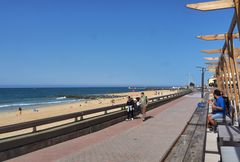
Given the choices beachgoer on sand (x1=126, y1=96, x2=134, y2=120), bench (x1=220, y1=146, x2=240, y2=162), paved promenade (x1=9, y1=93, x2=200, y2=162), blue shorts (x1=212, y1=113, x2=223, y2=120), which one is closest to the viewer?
bench (x1=220, y1=146, x2=240, y2=162)

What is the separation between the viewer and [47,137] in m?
9.73

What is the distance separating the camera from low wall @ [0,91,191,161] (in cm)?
804

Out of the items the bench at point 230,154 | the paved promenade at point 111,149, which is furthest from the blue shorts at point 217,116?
the bench at point 230,154

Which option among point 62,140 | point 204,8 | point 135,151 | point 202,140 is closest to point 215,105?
point 202,140

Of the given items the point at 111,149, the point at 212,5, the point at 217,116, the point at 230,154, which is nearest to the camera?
the point at 230,154

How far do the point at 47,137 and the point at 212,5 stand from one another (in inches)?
230

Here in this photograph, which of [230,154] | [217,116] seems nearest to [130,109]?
[217,116]

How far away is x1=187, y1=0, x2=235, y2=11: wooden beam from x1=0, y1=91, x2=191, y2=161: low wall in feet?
17.5

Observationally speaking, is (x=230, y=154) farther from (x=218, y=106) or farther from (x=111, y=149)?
(x=218, y=106)

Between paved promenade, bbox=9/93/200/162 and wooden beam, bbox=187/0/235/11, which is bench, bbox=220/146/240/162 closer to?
paved promenade, bbox=9/93/200/162

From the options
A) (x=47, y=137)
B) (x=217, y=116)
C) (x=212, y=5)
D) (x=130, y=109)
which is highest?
(x=212, y=5)

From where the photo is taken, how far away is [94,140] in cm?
1094

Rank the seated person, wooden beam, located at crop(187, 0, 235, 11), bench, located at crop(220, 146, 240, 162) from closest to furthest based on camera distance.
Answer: bench, located at crop(220, 146, 240, 162) < wooden beam, located at crop(187, 0, 235, 11) < the seated person

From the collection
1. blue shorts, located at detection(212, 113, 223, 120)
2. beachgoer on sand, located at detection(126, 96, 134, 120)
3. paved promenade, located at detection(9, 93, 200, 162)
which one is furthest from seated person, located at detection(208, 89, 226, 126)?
beachgoer on sand, located at detection(126, 96, 134, 120)
